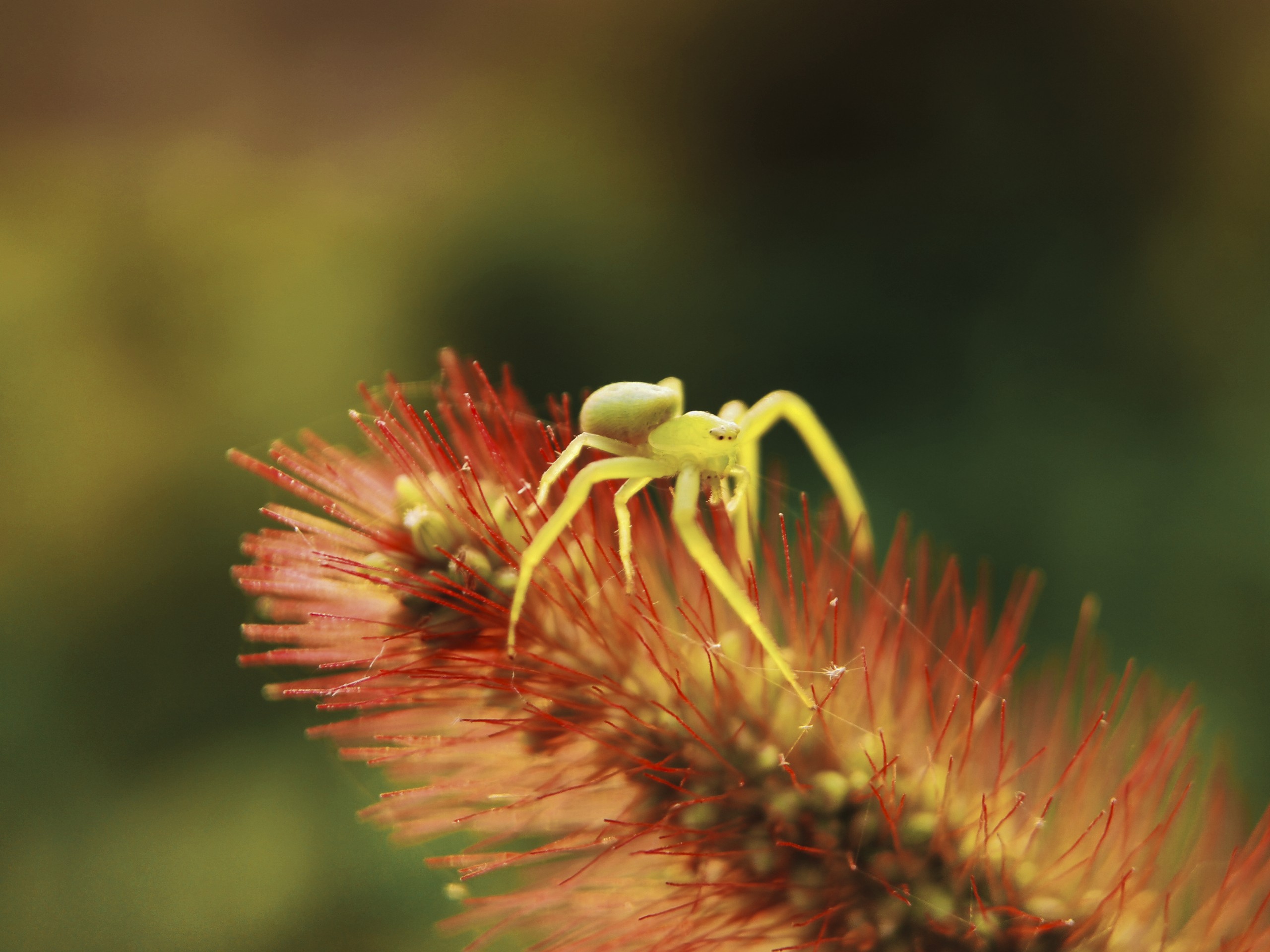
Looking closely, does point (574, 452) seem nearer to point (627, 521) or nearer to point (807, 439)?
point (627, 521)

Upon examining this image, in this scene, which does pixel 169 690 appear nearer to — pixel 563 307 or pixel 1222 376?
pixel 563 307

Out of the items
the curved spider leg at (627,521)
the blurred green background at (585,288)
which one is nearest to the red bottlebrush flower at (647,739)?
the curved spider leg at (627,521)

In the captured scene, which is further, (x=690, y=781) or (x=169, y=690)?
(x=169, y=690)

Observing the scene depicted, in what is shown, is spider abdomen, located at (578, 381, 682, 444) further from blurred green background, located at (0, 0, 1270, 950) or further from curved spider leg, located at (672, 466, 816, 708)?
blurred green background, located at (0, 0, 1270, 950)

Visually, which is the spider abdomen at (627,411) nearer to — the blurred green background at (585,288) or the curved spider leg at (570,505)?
the curved spider leg at (570,505)

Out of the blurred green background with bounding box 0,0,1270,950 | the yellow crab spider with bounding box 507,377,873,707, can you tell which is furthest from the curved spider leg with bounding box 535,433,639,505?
the blurred green background with bounding box 0,0,1270,950

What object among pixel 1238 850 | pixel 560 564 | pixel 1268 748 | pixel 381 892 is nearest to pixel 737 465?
pixel 560 564

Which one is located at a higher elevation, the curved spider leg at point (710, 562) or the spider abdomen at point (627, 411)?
the spider abdomen at point (627, 411)

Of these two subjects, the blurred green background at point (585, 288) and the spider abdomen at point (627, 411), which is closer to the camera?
the spider abdomen at point (627, 411)
